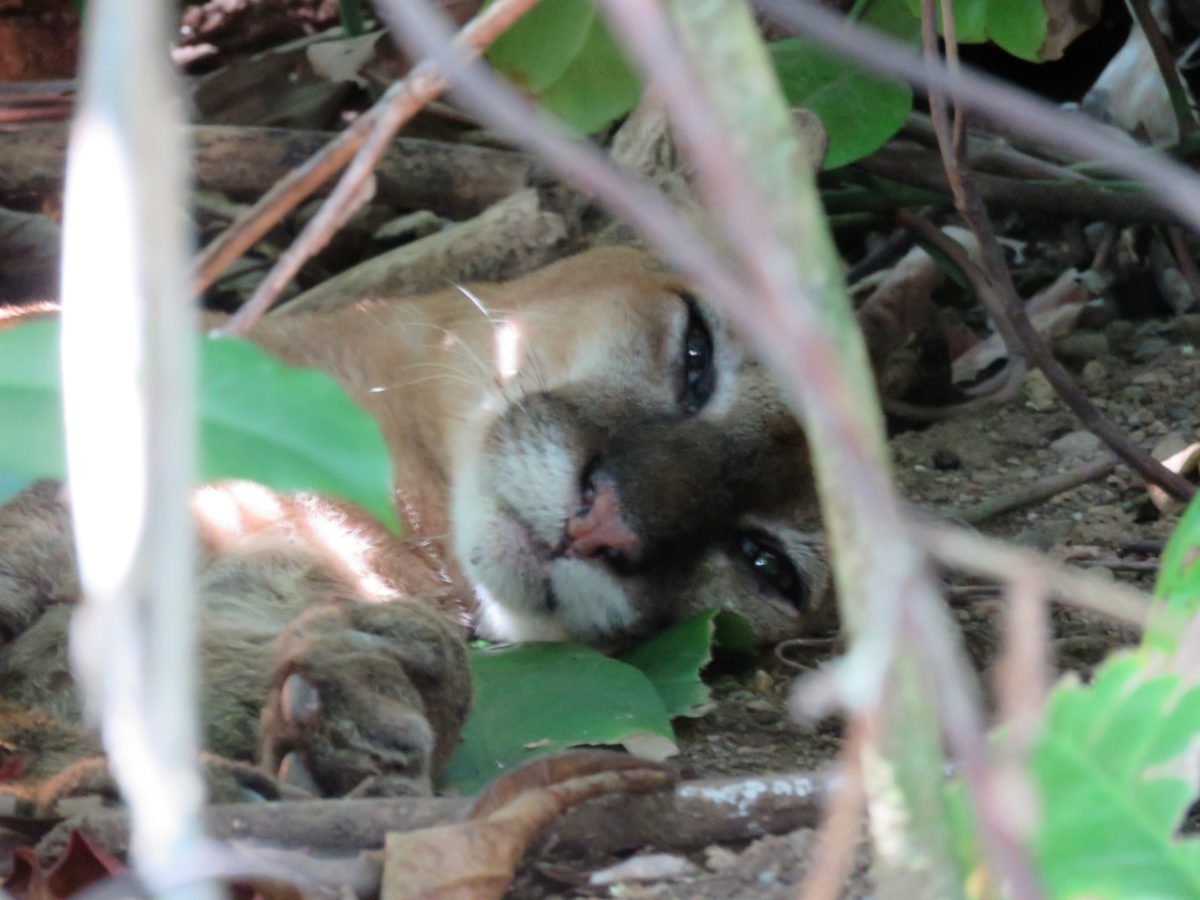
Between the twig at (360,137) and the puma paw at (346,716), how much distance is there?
2.76 ft

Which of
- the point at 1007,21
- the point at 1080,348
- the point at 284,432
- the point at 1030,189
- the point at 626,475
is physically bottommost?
the point at 1080,348

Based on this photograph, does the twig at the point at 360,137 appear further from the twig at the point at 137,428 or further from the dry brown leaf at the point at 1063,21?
the dry brown leaf at the point at 1063,21

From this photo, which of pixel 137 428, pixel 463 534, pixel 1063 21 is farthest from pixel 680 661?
pixel 1063 21

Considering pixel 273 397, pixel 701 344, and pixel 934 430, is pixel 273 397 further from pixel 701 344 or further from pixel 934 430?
pixel 934 430

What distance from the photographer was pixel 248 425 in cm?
99

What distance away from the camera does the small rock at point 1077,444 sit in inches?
142

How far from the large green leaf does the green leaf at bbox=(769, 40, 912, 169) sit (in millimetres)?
2572

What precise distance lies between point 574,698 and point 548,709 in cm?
4

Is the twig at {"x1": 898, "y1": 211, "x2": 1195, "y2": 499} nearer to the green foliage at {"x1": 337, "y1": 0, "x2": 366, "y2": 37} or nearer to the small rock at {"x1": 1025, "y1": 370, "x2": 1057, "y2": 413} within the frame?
the small rock at {"x1": 1025, "y1": 370, "x2": 1057, "y2": 413}

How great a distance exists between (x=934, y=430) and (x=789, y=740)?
1758 mm

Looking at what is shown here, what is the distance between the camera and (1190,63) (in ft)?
14.2

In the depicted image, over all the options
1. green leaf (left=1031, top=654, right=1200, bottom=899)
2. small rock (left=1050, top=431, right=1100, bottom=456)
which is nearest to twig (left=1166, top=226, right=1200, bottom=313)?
small rock (left=1050, top=431, right=1100, bottom=456)

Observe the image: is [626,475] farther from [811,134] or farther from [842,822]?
[842,822]

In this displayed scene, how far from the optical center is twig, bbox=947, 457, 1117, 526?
3213 millimetres
